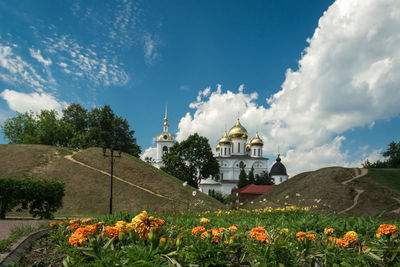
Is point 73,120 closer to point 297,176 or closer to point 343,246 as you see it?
point 297,176

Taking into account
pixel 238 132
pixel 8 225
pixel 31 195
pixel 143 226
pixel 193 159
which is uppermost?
pixel 238 132

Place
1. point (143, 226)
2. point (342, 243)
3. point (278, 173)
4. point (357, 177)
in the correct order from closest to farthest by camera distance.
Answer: point (143, 226) → point (342, 243) → point (357, 177) → point (278, 173)

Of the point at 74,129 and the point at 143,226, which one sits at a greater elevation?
the point at 74,129

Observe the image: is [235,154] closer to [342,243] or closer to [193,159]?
[193,159]

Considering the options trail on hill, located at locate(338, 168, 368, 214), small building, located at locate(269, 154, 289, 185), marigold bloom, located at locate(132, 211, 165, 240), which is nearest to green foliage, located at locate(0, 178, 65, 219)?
marigold bloom, located at locate(132, 211, 165, 240)

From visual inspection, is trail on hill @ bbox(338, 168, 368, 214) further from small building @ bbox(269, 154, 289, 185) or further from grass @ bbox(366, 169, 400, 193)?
small building @ bbox(269, 154, 289, 185)

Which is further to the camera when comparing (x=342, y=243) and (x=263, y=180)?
(x=263, y=180)

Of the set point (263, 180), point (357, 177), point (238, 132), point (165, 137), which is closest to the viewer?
point (357, 177)

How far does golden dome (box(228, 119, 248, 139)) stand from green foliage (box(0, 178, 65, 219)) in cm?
5265

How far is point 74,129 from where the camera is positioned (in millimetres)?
42656

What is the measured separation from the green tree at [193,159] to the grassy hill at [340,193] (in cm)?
2948

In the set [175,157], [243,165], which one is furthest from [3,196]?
[243,165]

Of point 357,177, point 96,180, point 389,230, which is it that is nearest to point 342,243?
point 389,230

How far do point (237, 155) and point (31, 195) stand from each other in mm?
52579
